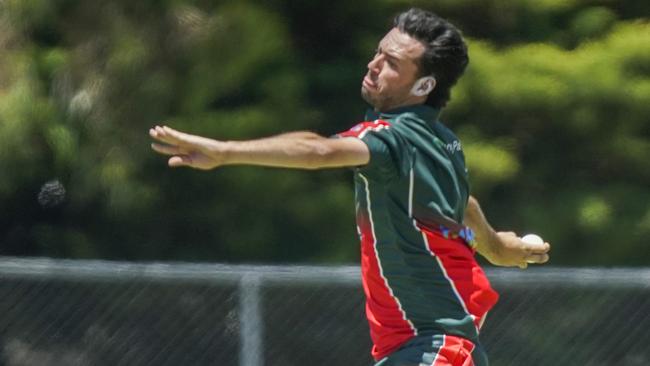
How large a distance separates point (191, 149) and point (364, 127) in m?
0.55

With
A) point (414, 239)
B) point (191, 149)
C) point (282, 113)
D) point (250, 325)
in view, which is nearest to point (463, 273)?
point (414, 239)

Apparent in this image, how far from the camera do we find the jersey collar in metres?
3.85

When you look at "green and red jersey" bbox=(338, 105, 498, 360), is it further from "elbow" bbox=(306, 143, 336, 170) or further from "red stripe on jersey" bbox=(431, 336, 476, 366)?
"elbow" bbox=(306, 143, 336, 170)

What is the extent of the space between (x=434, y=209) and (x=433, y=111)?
0.29 meters

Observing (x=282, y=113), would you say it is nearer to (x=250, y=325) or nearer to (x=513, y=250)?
(x=250, y=325)

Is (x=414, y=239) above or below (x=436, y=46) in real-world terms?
below

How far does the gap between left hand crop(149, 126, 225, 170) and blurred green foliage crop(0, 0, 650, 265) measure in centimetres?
352

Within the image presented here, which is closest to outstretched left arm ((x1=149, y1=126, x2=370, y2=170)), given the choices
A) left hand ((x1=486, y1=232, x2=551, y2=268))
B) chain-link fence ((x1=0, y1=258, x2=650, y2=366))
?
left hand ((x1=486, y1=232, x2=551, y2=268))

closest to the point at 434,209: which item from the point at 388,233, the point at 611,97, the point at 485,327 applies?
the point at 388,233

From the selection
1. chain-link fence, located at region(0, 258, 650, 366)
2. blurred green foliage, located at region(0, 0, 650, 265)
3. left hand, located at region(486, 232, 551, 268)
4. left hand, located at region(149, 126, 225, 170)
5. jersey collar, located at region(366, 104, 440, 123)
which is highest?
left hand, located at region(149, 126, 225, 170)

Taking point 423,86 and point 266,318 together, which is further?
point 266,318

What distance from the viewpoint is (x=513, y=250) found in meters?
4.34

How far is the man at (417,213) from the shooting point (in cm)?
378

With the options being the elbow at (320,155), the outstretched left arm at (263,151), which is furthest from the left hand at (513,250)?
the elbow at (320,155)
